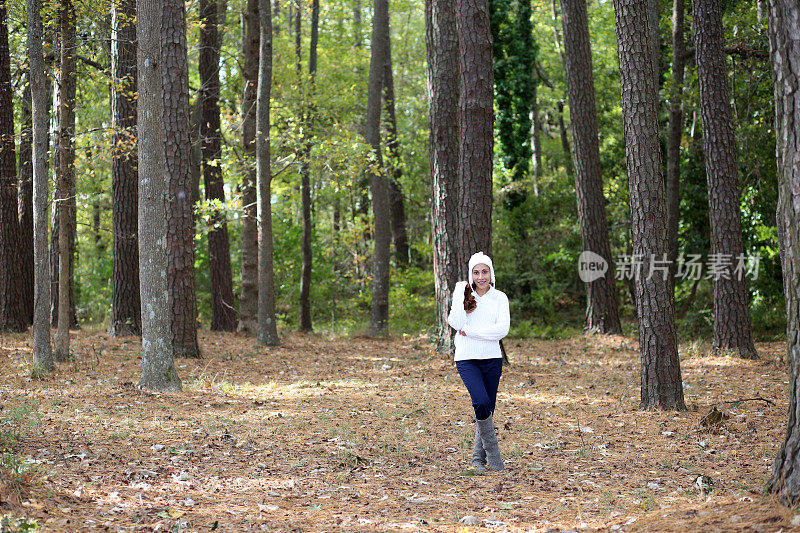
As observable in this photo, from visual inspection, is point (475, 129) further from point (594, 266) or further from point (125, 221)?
point (125, 221)

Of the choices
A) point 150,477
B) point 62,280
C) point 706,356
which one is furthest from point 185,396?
point 706,356

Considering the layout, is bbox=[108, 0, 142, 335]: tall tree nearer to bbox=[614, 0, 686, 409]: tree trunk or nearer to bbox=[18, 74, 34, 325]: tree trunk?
bbox=[18, 74, 34, 325]: tree trunk

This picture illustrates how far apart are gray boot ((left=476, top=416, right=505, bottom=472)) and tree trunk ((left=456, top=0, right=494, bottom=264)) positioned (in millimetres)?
5333

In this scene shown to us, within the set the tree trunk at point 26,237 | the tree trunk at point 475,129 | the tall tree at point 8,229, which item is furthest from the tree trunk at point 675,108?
the tall tree at point 8,229

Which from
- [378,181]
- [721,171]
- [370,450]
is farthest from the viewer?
[378,181]

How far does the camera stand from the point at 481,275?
6184mm

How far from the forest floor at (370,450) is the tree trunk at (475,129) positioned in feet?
7.47

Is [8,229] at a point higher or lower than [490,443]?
higher

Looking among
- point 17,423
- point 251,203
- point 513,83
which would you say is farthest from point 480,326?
point 513,83

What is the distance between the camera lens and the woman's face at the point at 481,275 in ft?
20.3

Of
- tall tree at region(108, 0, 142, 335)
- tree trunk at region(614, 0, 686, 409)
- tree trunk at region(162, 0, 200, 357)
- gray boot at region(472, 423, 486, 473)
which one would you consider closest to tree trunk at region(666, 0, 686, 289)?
tree trunk at region(614, 0, 686, 409)

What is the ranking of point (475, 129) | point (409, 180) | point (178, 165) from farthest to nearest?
point (409, 180) → point (475, 129) → point (178, 165)

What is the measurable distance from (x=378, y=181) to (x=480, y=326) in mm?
11308

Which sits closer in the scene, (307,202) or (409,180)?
(307,202)
